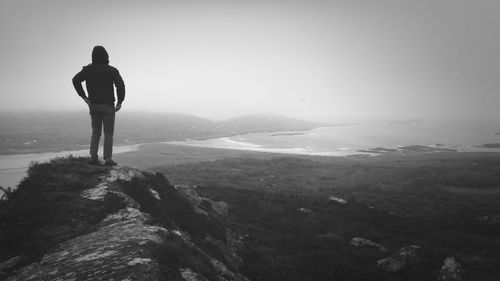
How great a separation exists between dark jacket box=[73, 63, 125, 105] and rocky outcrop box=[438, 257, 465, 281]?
52.1ft

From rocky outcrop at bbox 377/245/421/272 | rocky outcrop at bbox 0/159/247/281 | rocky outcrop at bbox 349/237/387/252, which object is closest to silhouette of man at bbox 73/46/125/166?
rocky outcrop at bbox 0/159/247/281

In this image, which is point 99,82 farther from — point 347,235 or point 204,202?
point 347,235

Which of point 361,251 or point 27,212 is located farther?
point 361,251

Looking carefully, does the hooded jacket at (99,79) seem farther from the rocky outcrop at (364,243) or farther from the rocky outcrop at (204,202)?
the rocky outcrop at (364,243)

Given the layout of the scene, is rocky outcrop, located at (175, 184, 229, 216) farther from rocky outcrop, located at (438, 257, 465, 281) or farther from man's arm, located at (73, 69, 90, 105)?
rocky outcrop, located at (438, 257, 465, 281)

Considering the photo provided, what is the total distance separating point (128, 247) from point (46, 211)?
4.14 meters

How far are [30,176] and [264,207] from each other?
16546 mm

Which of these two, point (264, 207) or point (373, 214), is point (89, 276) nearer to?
point (264, 207)

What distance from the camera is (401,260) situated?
13.6 metres

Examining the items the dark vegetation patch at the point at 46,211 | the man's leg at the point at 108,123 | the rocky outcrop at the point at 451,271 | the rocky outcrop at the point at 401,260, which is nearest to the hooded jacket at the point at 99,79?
the man's leg at the point at 108,123

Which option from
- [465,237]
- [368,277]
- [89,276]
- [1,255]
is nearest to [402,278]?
[368,277]

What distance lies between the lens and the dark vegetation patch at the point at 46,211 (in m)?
8.23

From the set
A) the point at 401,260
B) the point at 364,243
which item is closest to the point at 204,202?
the point at 364,243

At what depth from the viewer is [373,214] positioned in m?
24.8
